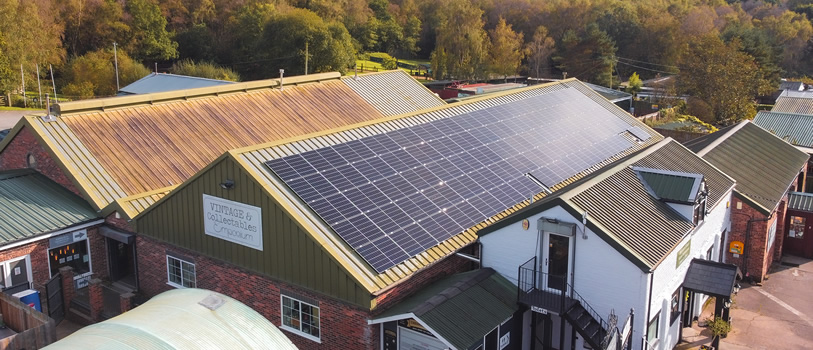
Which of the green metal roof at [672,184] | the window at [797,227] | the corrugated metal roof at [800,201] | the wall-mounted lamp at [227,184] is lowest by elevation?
the window at [797,227]

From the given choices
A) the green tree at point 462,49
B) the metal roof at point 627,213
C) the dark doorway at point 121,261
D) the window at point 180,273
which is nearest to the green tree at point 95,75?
the green tree at point 462,49

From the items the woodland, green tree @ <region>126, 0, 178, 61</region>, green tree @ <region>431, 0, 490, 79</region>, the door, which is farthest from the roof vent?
green tree @ <region>126, 0, 178, 61</region>

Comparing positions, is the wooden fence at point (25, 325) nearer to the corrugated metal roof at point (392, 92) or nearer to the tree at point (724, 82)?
the corrugated metal roof at point (392, 92)

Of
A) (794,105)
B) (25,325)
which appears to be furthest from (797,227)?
(25,325)

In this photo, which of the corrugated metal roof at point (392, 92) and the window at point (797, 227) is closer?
the window at point (797, 227)

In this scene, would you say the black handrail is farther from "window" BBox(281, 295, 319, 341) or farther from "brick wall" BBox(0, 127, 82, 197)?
"brick wall" BBox(0, 127, 82, 197)

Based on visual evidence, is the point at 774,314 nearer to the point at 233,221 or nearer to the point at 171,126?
the point at 233,221
